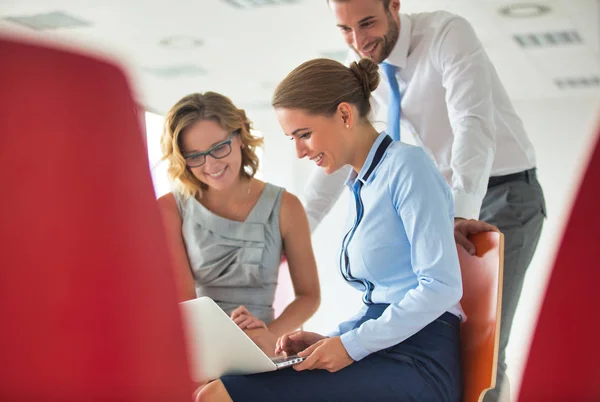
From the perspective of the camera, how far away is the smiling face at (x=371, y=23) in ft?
6.59

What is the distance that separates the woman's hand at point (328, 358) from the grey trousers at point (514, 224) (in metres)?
0.75

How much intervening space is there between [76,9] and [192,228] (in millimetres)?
4310

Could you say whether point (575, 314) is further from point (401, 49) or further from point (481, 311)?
point (401, 49)

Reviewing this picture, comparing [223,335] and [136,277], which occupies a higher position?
[136,277]

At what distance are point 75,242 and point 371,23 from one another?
5.92 ft

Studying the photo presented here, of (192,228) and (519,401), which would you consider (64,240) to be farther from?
(192,228)

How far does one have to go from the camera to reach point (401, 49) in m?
2.04

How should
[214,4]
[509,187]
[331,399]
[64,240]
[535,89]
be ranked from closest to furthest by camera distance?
[64,240], [331,399], [509,187], [214,4], [535,89]

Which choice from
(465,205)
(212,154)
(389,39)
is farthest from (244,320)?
(389,39)

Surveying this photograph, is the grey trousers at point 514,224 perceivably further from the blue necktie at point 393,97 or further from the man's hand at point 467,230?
the man's hand at point 467,230

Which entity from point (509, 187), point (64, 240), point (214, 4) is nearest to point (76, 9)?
point (214, 4)

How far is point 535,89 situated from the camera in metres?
8.80

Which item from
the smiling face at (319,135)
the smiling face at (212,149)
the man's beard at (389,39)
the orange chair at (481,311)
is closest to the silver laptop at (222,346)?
the orange chair at (481,311)

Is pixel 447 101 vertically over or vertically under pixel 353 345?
over
